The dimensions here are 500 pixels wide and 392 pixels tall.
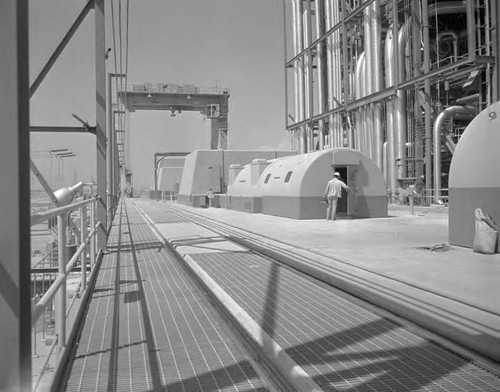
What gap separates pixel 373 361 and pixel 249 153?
33.4 meters

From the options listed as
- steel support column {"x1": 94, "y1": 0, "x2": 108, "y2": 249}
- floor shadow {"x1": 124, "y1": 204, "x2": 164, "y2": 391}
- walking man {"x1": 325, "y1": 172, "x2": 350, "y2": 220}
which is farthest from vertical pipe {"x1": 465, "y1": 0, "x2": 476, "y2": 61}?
floor shadow {"x1": 124, "y1": 204, "x2": 164, "y2": 391}

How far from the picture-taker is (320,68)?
36938 millimetres

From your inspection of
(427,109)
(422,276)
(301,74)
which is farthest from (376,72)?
(422,276)

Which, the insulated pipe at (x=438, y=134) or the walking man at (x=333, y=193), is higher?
the insulated pipe at (x=438, y=134)

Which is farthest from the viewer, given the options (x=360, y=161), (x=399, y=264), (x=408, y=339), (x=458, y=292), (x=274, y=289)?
(x=360, y=161)

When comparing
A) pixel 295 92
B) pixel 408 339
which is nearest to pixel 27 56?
pixel 408 339

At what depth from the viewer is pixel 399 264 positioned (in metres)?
Answer: 7.73

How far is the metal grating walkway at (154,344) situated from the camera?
347 cm

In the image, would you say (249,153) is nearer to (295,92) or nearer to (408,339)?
(295,92)

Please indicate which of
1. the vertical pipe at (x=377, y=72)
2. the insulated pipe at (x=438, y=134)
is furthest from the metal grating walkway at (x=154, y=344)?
the vertical pipe at (x=377, y=72)

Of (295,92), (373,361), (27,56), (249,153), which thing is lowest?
(373,361)

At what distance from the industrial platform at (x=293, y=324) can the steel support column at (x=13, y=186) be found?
52.2 inches

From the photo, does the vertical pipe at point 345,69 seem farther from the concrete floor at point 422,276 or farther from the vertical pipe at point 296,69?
the concrete floor at point 422,276

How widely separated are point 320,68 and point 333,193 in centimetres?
2254
